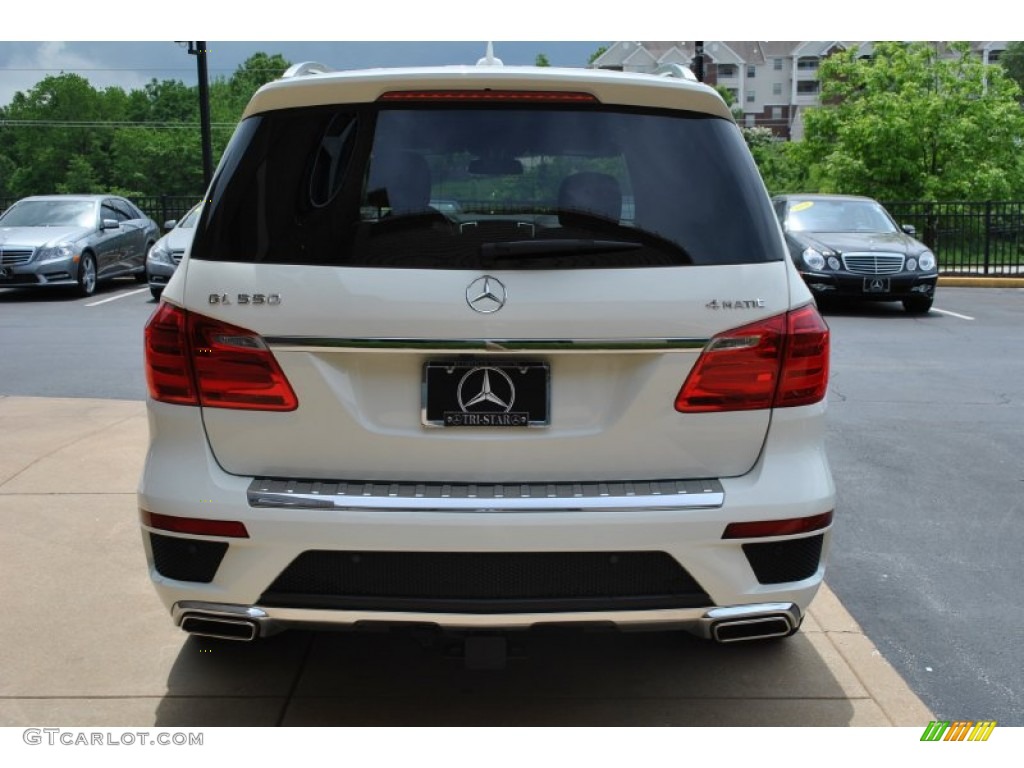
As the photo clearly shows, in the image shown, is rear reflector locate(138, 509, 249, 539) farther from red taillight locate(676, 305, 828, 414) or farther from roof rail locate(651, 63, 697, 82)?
roof rail locate(651, 63, 697, 82)

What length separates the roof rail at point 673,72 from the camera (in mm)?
3732

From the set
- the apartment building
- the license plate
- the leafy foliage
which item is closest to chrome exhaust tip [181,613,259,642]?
the license plate

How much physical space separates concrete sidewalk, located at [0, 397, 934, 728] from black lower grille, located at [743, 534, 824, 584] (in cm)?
60

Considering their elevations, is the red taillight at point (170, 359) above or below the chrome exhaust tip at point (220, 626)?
above

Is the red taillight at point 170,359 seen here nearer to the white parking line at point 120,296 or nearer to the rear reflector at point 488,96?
the rear reflector at point 488,96

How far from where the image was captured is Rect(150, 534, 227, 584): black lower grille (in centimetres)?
325

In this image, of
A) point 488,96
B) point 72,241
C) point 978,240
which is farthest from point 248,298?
point 978,240

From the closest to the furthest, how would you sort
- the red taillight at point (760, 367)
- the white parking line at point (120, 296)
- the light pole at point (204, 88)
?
the red taillight at point (760, 367) → the white parking line at point (120, 296) → the light pole at point (204, 88)

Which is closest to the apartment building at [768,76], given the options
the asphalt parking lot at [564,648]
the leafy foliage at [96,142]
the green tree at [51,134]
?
the leafy foliage at [96,142]

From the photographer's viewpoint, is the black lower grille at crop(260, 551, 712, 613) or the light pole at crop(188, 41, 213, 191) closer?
the black lower grille at crop(260, 551, 712, 613)

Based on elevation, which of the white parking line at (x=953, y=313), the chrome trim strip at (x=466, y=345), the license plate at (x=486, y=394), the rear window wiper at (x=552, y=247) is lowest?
the white parking line at (x=953, y=313)

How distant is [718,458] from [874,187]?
3409 centimetres
